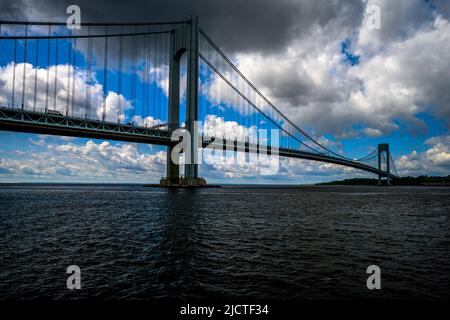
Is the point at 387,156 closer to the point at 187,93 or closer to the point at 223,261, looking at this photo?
the point at 187,93

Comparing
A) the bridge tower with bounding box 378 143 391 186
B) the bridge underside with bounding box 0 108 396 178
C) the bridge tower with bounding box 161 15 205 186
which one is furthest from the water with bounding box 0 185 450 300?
the bridge tower with bounding box 378 143 391 186

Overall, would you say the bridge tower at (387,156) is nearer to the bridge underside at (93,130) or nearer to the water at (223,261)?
the bridge underside at (93,130)

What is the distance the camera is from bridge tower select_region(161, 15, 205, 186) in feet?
231

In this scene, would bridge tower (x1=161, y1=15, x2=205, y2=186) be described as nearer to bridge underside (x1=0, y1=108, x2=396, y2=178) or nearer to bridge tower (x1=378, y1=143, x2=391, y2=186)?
bridge underside (x1=0, y1=108, x2=396, y2=178)

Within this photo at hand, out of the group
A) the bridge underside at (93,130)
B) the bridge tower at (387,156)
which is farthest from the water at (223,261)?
the bridge tower at (387,156)

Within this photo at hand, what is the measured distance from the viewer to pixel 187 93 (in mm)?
71438

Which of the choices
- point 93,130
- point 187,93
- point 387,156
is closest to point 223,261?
point 93,130

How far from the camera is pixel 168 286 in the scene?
24.3ft

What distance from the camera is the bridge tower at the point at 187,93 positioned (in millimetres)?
70500

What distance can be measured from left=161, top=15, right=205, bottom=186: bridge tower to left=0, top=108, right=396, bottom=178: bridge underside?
21.7 feet

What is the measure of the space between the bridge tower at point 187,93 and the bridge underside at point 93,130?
6.60 metres

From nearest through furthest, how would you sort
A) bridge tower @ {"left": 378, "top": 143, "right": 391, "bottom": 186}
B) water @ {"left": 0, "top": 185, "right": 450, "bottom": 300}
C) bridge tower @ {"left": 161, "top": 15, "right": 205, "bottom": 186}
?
water @ {"left": 0, "top": 185, "right": 450, "bottom": 300}
bridge tower @ {"left": 161, "top": 15, "right": 205, "bottom": 186}
bridge tower @ {"left": 378, "top": 143, "right": 391, "bottom": 186}

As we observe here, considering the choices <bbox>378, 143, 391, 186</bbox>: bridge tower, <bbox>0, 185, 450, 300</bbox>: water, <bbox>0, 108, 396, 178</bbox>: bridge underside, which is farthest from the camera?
<bbox>378, 143, 391, 186</bbox>: bridge tower
